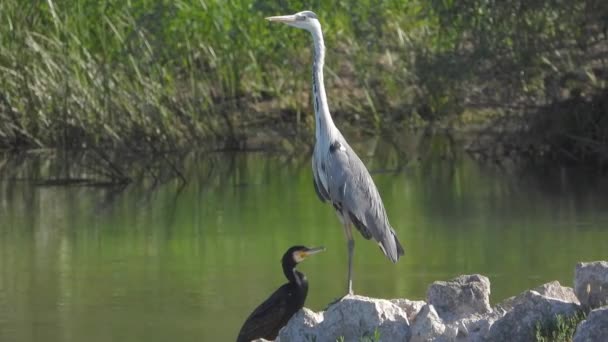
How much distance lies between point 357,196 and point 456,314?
5.97 feet

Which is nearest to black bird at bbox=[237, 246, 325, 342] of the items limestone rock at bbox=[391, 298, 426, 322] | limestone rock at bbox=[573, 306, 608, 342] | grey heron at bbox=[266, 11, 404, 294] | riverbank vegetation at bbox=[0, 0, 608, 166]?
limestone rock at bbox=[391, 298, 426, 322]

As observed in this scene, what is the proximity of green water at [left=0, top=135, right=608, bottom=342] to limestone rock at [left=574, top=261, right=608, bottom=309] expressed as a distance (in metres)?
2.29

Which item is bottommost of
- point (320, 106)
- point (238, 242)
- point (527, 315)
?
point (238, 242)

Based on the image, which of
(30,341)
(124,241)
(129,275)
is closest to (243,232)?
(124,241)

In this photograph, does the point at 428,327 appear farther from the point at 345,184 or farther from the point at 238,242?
the point at 238,242

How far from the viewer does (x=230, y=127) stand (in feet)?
57.5

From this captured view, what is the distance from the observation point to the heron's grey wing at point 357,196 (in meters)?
8.00

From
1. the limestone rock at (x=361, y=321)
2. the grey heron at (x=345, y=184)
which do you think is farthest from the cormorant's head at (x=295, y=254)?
the limestone rock at (x=361, y=321)

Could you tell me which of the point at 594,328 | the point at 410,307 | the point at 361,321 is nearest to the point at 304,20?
the point at 410,307

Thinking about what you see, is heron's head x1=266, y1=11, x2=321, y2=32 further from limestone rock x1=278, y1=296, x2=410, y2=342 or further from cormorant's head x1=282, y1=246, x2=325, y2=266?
limestone rock x1=278, y1=296, x2=410, y2=342

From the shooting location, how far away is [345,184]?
26.6 feet

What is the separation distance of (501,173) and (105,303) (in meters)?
6.94

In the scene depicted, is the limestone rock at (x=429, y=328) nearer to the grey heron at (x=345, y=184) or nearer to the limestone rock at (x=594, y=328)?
the limestone rock at (x=594, y=328)

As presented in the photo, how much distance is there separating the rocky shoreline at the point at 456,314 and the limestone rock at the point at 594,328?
559 mm
